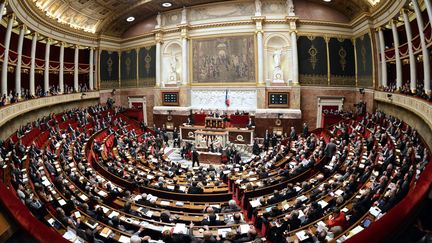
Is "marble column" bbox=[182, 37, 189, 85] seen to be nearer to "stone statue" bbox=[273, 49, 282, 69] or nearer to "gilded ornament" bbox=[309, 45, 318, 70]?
"stone statue" bbox=[273, 49, 282, 69]

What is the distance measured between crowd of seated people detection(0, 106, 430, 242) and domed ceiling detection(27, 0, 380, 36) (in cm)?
1040

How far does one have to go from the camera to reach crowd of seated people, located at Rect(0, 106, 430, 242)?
21.0 ft

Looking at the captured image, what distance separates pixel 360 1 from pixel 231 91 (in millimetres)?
11992

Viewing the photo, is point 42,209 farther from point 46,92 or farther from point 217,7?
point 217,7

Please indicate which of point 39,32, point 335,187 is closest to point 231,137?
point 335,187

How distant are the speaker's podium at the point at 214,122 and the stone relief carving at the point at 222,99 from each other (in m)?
2.40

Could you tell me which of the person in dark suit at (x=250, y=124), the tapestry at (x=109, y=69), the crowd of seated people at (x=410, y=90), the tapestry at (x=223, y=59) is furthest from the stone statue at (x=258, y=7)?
the tapestry at (x=109, y=69)

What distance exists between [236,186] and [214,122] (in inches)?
507

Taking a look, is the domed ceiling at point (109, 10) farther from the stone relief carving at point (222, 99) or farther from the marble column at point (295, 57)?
the stone relief carving at point (222, 99)

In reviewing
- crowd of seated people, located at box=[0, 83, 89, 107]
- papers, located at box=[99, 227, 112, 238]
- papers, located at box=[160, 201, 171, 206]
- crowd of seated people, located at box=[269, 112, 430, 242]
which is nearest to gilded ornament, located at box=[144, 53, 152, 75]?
crowd of seated people, located at box=[0, 83, 89, 107]

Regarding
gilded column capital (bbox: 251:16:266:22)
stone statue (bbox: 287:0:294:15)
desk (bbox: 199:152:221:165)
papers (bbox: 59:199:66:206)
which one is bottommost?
desk (bbox: 199:152:221:165)

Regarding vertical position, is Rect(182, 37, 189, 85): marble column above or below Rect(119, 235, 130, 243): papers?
above

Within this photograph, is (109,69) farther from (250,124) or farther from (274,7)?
(274,7)

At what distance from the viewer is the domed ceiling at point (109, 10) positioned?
66.4 ft
